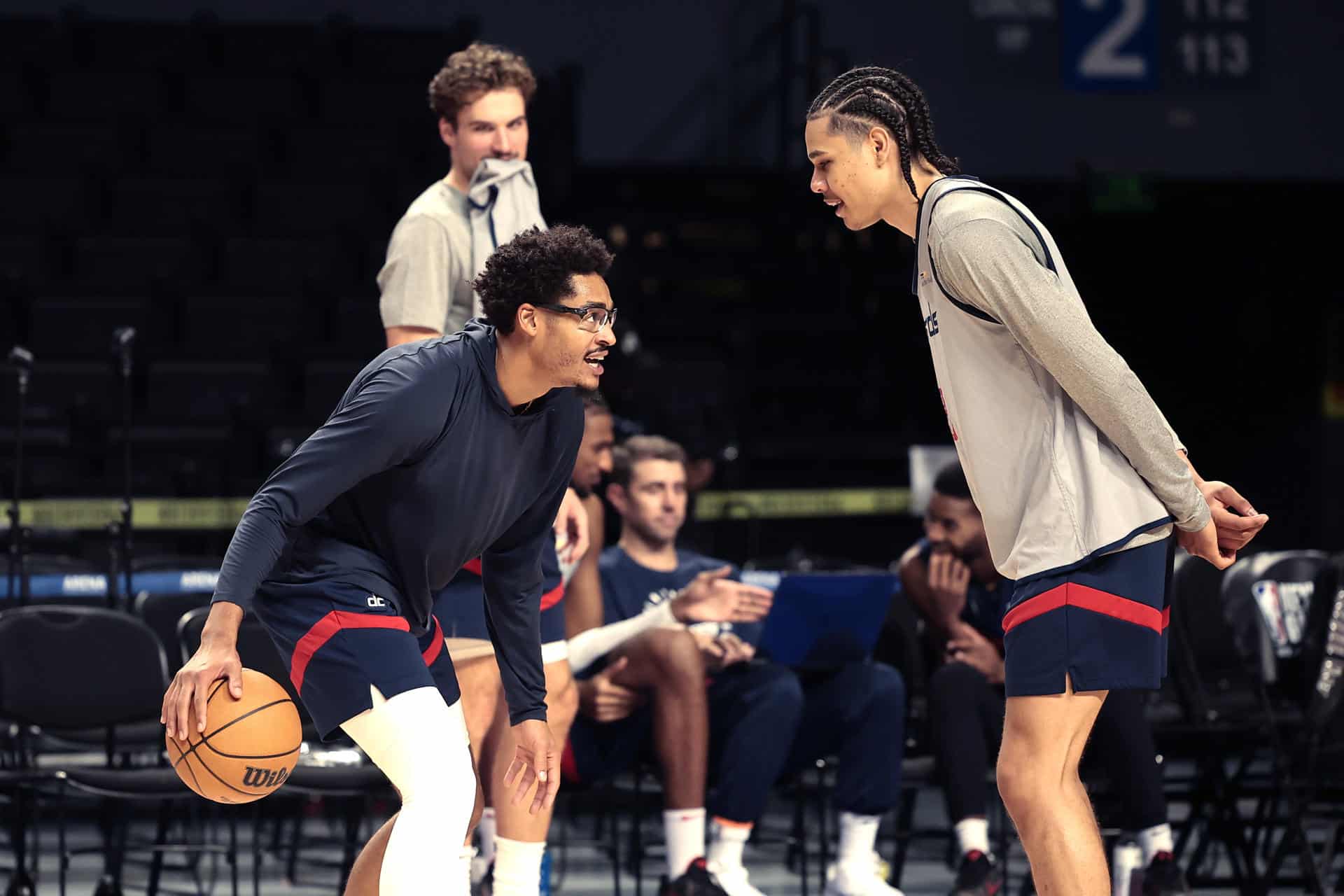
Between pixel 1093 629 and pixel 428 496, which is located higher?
pixel 428 496

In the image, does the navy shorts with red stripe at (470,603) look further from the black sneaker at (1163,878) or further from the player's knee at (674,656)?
the black sneaker at (1163,878)

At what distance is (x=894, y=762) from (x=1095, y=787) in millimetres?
632

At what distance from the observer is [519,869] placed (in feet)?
12.9

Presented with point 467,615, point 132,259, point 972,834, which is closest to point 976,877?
point 972,834

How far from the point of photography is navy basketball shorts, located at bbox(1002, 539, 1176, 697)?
291 centimetres

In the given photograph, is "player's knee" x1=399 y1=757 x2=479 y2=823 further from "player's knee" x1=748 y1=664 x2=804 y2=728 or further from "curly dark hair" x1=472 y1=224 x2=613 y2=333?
"player's knee" x1=748 y1=664 x2=804 y2=728

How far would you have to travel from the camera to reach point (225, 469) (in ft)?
26.5

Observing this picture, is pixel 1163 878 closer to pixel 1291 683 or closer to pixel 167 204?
pixel 1291 683

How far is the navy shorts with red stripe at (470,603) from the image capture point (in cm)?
402

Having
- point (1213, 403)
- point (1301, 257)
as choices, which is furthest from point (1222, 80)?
point (1213, 403)

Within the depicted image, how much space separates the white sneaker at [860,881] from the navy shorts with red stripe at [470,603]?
1.34 meters

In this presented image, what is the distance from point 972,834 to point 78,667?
266 cm

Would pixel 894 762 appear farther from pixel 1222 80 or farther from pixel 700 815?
pixel 1222 80

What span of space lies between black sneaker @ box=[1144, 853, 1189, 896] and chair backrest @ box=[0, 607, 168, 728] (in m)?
2.86
